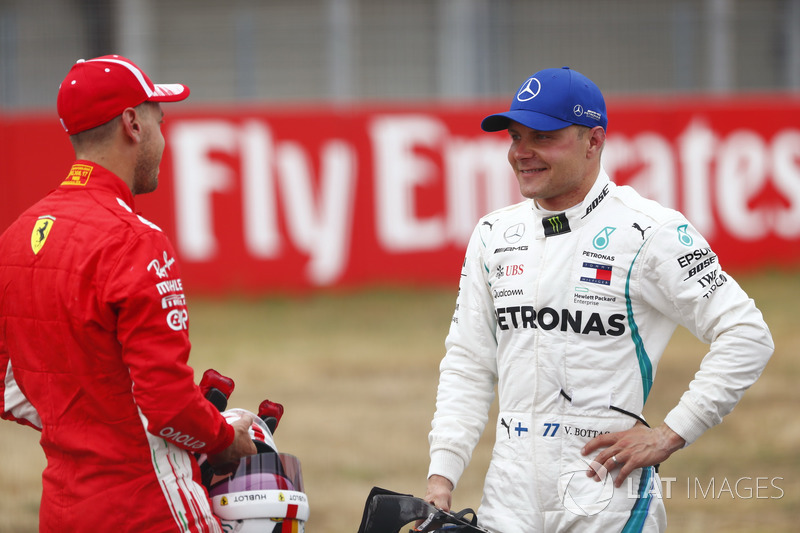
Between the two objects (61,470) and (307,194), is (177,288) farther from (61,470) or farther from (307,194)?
(307,194)

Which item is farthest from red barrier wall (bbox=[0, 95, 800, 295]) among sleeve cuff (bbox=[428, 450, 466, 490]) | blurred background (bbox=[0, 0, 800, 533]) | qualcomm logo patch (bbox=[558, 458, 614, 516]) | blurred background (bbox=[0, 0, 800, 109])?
qualcomm logo patch (bbox=[558, 458, 614, 516])

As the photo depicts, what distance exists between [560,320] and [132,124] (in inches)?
55.4

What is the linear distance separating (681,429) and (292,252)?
947 centimetres

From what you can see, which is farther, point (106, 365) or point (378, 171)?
point (378, 171)

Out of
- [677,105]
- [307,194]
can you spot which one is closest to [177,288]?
[307,194]

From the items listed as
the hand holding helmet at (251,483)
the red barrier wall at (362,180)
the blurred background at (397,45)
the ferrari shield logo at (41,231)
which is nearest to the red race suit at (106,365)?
the ferrari shield logo at (41,231)

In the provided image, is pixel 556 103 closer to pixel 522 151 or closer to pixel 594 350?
pixel 522 151

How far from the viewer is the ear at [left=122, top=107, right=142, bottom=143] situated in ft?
9.75

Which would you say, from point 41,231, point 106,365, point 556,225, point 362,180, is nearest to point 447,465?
point 556,225

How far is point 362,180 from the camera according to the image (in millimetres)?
12289

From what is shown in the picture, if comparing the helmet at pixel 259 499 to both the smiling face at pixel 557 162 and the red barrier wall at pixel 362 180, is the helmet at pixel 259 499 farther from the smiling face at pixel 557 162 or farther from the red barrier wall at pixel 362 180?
the red barrier wall at pixel 362 180

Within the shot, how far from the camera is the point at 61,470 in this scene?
2877 millimetres

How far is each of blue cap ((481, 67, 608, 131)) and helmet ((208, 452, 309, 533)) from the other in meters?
1.32

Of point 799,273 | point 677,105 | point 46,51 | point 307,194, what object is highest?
point 46,51
